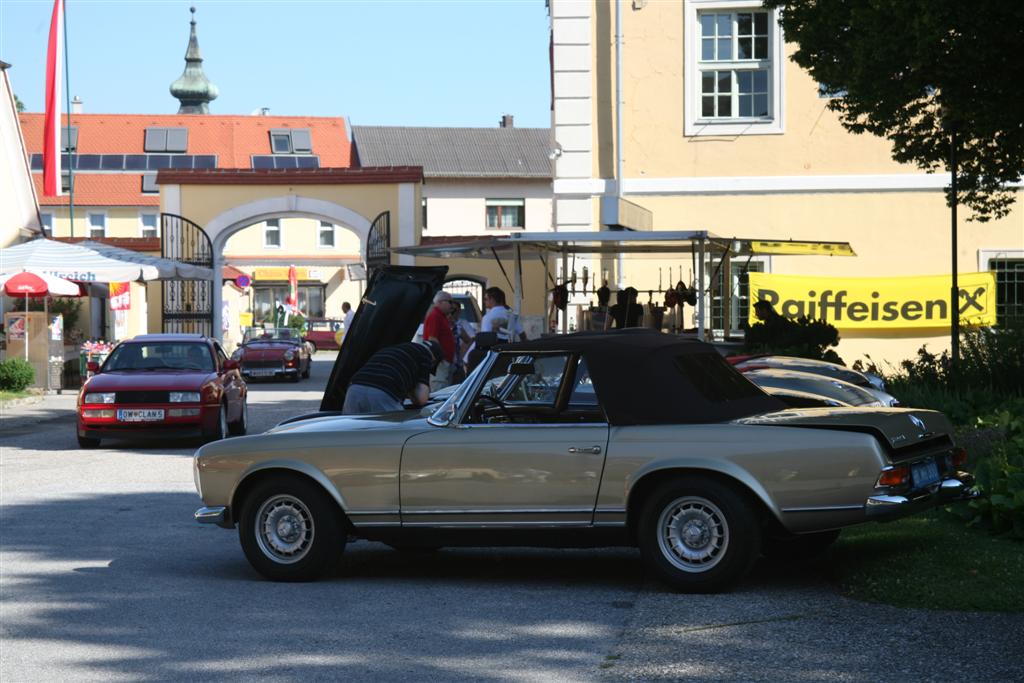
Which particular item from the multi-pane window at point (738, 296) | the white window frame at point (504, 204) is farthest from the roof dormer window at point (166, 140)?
the multi-pane window at point (738, 296)

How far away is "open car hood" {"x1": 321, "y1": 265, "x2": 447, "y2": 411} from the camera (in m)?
15.8

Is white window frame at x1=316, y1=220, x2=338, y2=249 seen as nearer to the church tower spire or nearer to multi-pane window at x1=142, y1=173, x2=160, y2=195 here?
multi-pane window at x1=142, y1=173, x2=160, y2=195

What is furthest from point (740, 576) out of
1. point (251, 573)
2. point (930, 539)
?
point (251, 573)

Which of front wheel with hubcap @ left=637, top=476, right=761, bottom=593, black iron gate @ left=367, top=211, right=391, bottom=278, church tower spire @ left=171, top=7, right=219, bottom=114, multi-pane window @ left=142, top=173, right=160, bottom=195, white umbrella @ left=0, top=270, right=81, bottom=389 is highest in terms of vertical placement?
church tower spire @ left=171, top=7, right=219, bottom=114

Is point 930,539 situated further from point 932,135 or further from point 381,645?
point 932,135

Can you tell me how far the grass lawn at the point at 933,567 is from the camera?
7719 mm

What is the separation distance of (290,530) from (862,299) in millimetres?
20591

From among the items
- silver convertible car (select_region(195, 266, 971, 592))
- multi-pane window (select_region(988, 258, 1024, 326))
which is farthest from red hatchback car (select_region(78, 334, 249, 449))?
multi-pane window (select_region(988, 258, 1024, 326))

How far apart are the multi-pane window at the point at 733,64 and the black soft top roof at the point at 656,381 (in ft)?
63.9

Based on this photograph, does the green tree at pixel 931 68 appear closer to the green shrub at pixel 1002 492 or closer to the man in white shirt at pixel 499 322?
the green shrub at pixel 1002 492

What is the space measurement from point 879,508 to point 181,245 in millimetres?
32652

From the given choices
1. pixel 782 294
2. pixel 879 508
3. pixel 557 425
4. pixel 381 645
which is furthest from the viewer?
pixel 782 294

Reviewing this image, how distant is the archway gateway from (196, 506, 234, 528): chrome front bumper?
2915cm

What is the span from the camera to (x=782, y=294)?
91.4 ft
